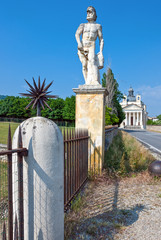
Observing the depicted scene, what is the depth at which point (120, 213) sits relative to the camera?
3.08 metres

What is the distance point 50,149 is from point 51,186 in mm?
372

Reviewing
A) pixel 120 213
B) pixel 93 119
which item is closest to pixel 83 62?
pixel 93 119

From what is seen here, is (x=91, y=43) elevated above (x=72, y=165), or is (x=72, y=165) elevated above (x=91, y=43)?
(x=91, y=43)

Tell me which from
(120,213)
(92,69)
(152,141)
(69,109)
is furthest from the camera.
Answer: (69,109)

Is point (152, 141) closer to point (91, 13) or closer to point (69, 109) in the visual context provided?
point (91, 13)

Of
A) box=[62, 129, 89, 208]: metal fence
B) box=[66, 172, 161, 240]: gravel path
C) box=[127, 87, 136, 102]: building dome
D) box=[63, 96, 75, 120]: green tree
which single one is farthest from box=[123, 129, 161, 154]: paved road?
box=[127, 87, 136, 102]: building dome

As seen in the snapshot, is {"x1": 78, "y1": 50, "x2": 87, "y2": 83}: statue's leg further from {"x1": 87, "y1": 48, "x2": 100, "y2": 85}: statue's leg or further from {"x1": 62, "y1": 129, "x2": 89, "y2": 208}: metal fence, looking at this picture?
{"x1": 62, "y1": 129, "x2": 89, "y2": 208}: metal fence

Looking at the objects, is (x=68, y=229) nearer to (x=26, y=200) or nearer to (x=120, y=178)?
(x=26, y=200)

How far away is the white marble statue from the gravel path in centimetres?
288

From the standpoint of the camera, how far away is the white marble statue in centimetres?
525

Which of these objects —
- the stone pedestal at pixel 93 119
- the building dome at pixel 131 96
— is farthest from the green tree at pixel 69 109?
the building dome at pixel 131 96

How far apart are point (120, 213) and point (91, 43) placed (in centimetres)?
Answer: 442

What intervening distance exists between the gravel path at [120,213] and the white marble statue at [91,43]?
2.88 meters

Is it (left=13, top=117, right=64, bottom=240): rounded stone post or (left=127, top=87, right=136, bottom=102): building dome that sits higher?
(left=127, top=87, right=136, bottom=102): building dome
